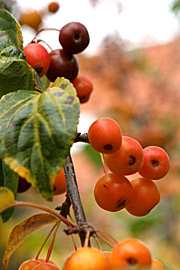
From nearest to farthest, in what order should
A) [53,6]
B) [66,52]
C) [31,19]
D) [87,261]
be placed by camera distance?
[87,261] < [66,52] < [53,6] < [31,19]

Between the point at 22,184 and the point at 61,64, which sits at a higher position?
the point at 61,64

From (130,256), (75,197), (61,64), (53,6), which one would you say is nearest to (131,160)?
(75,197)

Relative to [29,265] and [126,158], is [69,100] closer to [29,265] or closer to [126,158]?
[126,158]

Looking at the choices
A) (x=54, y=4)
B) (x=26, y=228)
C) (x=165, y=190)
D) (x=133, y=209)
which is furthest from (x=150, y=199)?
(x=165, y=190)

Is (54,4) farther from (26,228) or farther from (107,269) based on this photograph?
(107,269)

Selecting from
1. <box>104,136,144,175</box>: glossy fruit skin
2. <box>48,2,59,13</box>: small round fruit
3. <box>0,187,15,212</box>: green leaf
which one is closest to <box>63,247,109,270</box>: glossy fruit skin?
<box>0,187,15,212</box>: green leaf

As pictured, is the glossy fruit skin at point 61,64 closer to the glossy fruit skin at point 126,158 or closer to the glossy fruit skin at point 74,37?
the glossy fruit skin at point 74,37
